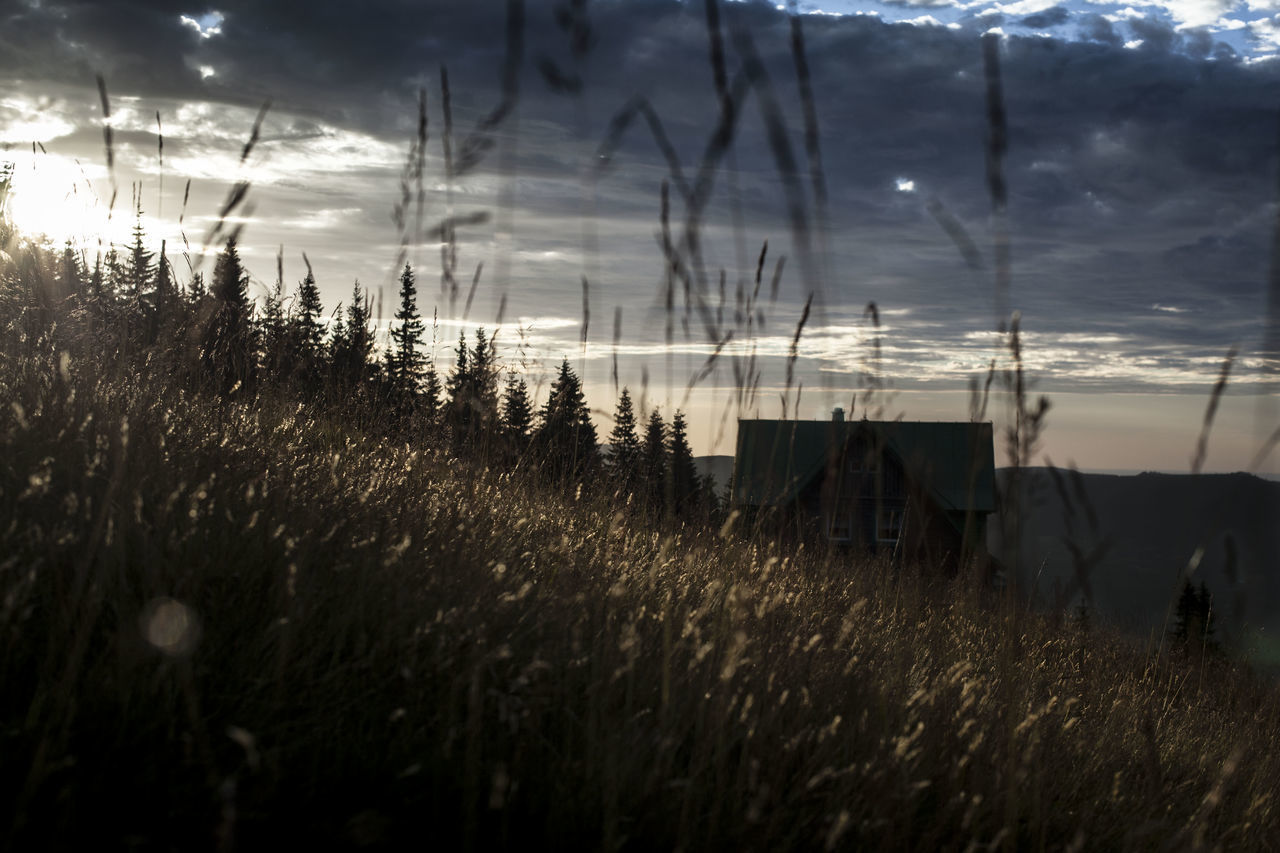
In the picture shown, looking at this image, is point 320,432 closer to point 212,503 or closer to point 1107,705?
point 212,503

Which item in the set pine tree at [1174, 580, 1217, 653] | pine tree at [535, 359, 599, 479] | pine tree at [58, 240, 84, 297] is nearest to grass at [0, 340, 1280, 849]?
pine tree at [1174, 580, 1217, 653]

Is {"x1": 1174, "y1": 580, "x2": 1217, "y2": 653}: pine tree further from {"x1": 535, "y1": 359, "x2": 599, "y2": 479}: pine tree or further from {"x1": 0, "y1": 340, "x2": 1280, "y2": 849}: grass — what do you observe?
{"x1": 535, "y1": 359, "x2": 599, "y2": 479}: pine tree

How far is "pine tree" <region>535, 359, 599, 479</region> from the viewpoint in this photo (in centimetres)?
461

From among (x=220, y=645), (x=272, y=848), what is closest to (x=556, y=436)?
(x=220, y=645)

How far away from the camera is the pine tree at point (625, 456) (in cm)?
438

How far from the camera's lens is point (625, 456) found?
5344mm

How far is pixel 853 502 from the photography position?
10.6 feet

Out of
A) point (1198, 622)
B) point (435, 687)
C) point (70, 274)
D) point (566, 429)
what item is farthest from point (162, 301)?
point (1198, 622)

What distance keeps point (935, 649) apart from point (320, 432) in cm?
295

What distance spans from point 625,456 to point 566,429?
49cm

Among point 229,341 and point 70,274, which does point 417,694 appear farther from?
point 70,274

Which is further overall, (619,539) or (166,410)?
(619,539)

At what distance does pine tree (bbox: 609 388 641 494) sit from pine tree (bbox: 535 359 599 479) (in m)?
0.17

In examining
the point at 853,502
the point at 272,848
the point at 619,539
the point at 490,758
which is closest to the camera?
the point at 272,848
